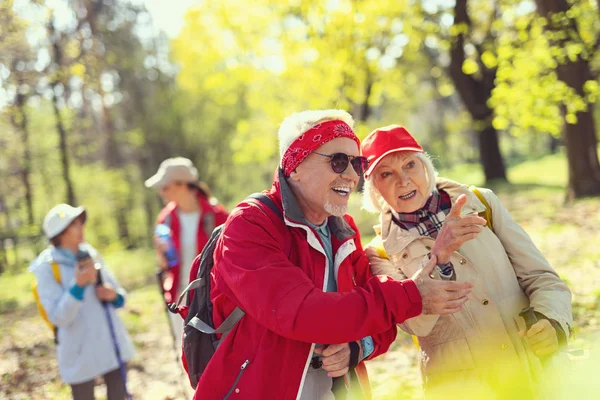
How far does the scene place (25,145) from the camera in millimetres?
15938

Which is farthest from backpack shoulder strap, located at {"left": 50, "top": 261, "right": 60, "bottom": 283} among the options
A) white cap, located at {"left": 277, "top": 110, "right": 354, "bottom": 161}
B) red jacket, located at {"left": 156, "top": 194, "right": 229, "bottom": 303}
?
white cap, located at {"left": 277, "top": 110, "right": 354, "bottom": 161}

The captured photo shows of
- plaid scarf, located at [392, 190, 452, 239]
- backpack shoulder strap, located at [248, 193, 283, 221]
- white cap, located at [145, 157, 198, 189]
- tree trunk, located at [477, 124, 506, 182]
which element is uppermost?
white cap, located at [145, 157, 198, 189]

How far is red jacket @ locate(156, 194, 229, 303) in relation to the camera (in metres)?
5.29

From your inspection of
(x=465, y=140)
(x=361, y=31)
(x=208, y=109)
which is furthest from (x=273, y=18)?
(x=465, y=140)

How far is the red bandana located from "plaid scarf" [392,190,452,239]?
659 millimetres

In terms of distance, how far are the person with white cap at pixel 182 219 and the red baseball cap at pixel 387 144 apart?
2.95 meters

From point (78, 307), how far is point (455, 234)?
3045 millimetres

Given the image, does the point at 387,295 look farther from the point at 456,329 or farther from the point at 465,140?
the point at 465,140

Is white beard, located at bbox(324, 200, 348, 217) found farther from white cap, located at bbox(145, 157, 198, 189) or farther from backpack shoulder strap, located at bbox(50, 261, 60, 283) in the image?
white cap, located at bbox(145, 157, 198, 189)

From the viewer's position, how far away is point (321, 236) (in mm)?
2201

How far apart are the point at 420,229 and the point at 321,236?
0.63m

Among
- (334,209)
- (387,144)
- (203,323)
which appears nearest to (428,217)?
(387,144)

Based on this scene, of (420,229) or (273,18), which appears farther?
(273,18)

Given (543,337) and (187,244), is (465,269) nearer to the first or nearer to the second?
(543,337)
